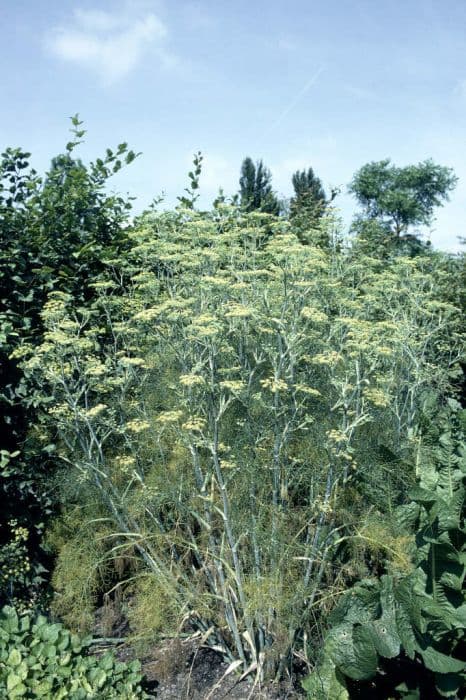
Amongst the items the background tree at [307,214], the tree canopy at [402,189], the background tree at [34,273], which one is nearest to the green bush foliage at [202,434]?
the background tree at [34,273]

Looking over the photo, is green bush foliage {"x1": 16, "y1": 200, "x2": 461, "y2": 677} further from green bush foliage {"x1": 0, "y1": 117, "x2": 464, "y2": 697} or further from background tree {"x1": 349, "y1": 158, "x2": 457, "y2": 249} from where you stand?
background tree {"x1": 349, "y1": 158, "x2": 457, "y2": 249}

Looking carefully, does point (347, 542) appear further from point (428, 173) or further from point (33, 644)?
point (428, 173)

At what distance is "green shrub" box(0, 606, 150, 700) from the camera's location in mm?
3303

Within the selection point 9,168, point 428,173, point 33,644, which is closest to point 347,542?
point 33,644

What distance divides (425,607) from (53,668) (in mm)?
2251

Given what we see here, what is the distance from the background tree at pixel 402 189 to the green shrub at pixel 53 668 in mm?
42729

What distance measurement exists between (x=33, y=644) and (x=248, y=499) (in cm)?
152

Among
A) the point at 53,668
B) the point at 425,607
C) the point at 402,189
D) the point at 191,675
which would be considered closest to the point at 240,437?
the point at 191,675

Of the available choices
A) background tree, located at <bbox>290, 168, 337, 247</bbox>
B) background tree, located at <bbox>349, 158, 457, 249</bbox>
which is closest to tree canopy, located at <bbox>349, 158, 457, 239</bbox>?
background tree, located at <bbox>349, 158, 457, 249</bbox>

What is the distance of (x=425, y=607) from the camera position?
2197 millimetres

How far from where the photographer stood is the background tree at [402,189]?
145 feet

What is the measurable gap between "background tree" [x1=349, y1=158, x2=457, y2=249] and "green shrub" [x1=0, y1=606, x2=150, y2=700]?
4273cm

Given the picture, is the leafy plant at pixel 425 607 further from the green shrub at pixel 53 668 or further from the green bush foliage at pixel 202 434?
the green shrub at pixel 53 668

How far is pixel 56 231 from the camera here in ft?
17.3
